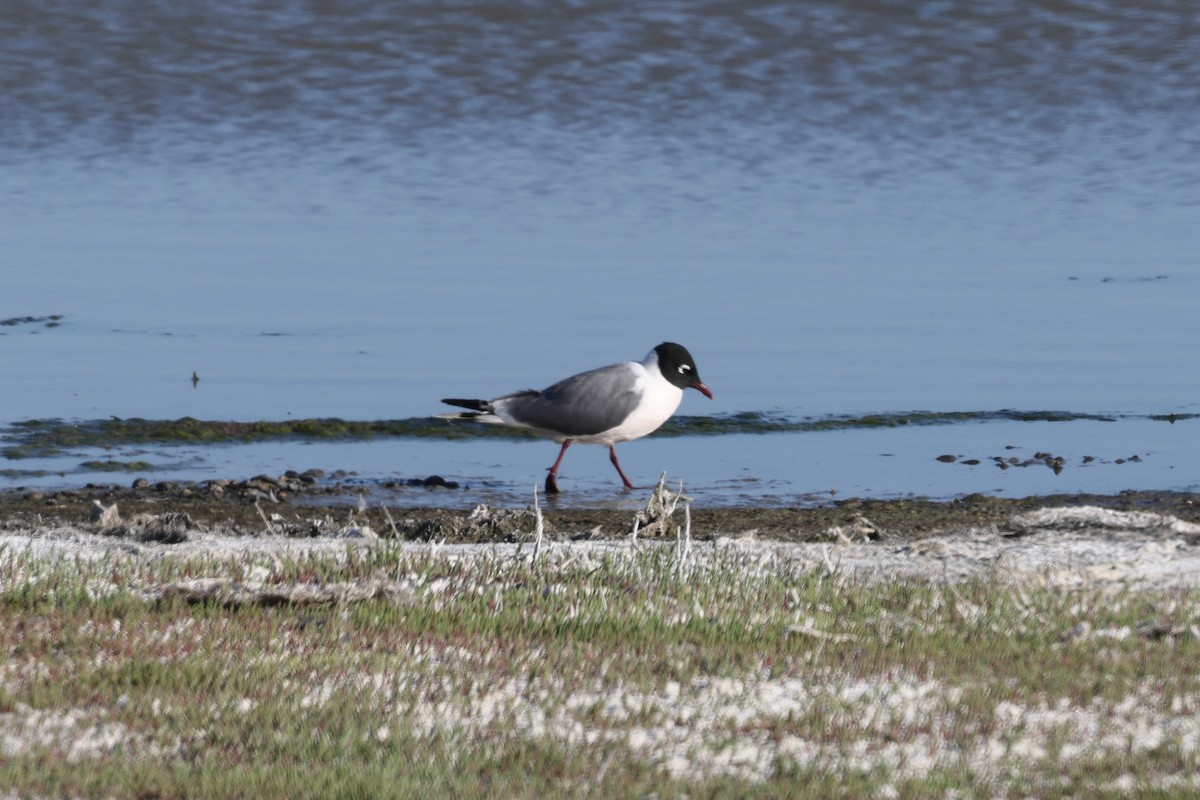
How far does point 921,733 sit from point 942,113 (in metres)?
18.7

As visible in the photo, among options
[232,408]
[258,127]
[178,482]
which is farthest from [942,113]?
[178,482]

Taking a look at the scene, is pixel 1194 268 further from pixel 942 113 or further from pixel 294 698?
pixel 294 698

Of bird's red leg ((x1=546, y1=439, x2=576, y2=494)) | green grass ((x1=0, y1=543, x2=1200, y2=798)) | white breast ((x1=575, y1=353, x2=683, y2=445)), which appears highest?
white breast ((x1=575, y1=353, x2=683, y2=445))

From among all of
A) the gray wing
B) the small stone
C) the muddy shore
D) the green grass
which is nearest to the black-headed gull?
the gray wing

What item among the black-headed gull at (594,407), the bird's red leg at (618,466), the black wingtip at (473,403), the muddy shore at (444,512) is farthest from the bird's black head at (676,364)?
the muddy shore at (444,512)

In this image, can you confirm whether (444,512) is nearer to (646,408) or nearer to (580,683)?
(646,408)

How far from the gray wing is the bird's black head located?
0.98 feet

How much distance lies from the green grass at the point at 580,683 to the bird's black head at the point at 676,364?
15.8 feet

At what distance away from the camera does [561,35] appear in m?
25.2

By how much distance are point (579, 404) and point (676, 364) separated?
79 centimetres

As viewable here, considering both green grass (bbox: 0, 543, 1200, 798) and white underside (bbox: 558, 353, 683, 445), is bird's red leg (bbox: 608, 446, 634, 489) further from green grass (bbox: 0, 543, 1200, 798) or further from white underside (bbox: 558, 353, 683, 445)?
green grass (bbox: 0, 543, 1200, 798)

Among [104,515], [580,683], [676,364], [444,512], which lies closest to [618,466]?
[676,364]

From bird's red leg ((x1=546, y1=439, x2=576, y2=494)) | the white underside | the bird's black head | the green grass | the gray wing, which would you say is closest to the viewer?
the green grass

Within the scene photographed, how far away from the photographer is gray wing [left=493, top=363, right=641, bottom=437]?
12.4 meters
